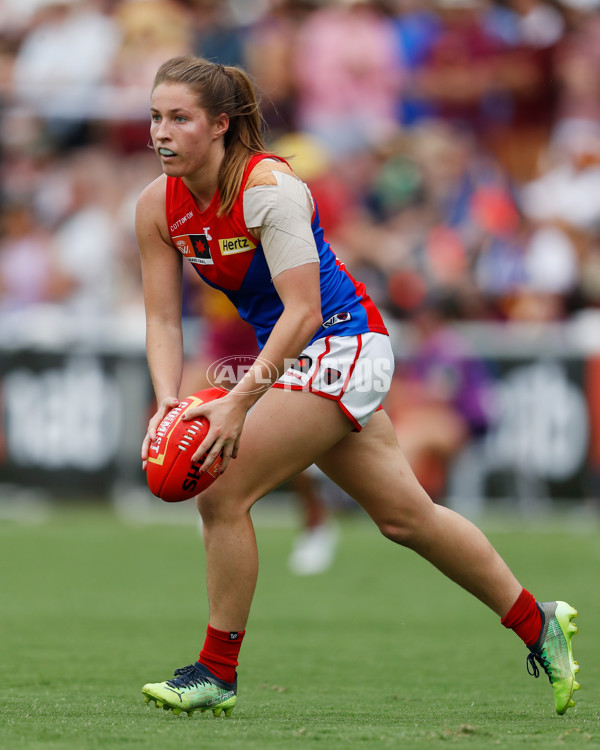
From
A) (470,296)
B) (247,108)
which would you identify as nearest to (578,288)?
(470,296)

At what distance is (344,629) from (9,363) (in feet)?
20.5

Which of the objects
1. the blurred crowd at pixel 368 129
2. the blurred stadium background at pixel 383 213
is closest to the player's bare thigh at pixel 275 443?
the blurred stadium background at pixel 383 213

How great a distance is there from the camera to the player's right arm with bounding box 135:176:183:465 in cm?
436

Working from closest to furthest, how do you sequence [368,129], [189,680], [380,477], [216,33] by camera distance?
1. [189,680]
2. [380,477]
3. [368,129]
4. [216,33]

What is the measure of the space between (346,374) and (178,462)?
2.14 feet

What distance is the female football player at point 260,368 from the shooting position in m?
4.06

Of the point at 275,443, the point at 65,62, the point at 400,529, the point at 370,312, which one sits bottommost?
the point at 400,529

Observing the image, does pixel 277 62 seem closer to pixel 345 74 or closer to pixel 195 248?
pixel 345 74

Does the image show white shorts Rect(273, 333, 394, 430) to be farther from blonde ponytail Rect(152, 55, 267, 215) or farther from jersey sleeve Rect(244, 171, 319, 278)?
blonde ponytail Rect(152, 55, 267, 215)

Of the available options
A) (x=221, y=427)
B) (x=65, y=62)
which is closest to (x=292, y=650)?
(x=221, y=427)

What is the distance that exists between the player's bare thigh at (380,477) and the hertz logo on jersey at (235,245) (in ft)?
2.39

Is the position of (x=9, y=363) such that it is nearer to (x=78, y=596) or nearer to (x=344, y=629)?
(x=78, y=596)

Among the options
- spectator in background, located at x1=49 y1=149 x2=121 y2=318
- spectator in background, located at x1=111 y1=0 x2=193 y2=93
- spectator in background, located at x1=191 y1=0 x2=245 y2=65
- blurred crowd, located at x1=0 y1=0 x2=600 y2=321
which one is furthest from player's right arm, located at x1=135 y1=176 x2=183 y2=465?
spectator in background, located at x1=111 y1=0 x2=193 y2=93

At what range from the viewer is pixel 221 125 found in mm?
4195
